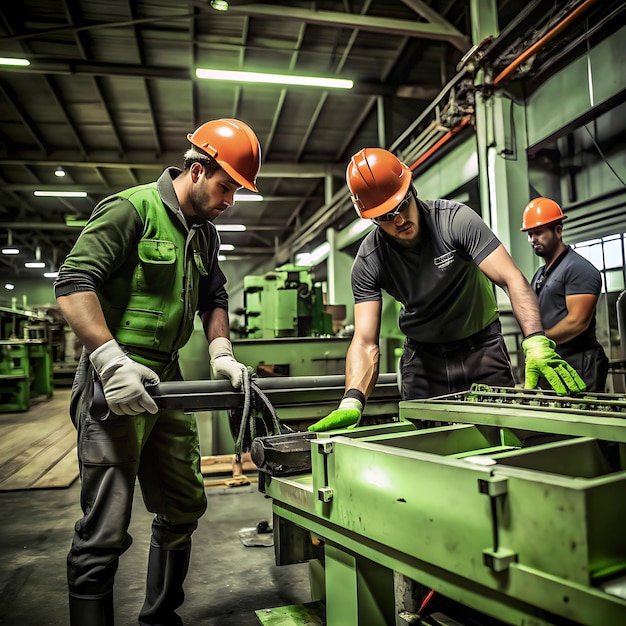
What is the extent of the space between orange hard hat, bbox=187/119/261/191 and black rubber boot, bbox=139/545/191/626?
124 cm

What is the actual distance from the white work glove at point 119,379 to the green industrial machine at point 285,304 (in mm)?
4194

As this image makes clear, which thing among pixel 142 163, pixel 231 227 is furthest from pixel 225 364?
pixel 231 227

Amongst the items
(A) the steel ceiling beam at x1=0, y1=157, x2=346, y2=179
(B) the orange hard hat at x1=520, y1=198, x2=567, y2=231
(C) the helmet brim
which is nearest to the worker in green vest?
(C) the helmet brim

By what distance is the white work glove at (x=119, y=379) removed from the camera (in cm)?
140

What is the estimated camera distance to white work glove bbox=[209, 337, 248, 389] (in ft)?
5.53

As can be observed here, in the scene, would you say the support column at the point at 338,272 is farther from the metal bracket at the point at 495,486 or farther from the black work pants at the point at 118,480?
the metal bracket at the point at 495,486

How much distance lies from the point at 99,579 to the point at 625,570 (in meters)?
1.30

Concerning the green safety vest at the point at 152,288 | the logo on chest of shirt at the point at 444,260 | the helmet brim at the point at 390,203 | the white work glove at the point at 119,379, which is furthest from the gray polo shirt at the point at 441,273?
the white work glove at the point at 119,379

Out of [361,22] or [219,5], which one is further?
[361,22]

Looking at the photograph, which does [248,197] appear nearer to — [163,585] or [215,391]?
[215,391]

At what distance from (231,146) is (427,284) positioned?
859mm

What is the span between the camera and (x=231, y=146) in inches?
65.9

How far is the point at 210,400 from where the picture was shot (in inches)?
62.5

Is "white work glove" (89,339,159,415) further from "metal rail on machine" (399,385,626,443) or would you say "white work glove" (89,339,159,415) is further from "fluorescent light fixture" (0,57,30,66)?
"fluorescent light fixture" (0,57,30,66)
